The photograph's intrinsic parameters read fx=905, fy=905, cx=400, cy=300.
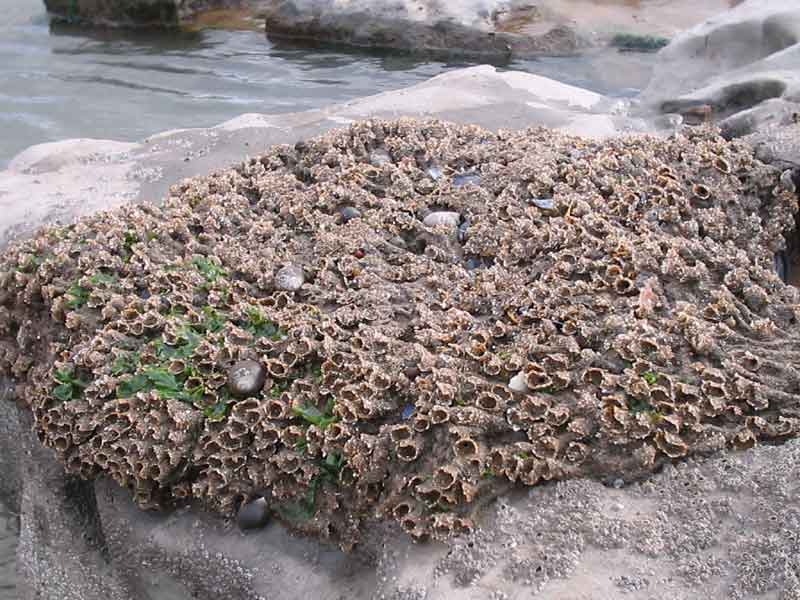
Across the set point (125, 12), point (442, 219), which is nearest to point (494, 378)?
point (442, 219)

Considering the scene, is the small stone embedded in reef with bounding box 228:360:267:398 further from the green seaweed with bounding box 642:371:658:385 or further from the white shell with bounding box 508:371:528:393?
the green seaweed with bounding box 642:371:658:385

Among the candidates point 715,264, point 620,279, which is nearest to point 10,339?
point 620,279

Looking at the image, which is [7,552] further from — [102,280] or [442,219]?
[442,219]

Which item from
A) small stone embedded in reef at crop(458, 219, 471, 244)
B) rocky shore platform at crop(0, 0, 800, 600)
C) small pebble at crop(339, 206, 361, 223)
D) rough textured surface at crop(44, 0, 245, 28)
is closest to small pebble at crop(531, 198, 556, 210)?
rocky shore platform at crop(0, 0, 800, 600)

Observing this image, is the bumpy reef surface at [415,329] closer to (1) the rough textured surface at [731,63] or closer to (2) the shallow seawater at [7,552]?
(2) the shallow seawater at [7,552]

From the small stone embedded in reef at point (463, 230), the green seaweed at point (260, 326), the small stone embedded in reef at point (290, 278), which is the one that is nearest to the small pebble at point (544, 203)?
the small stone embedded in reef at point (463, 230)

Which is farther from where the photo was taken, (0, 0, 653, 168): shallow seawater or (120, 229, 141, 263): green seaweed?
(0, 0, 653, 168): shallow seawater
